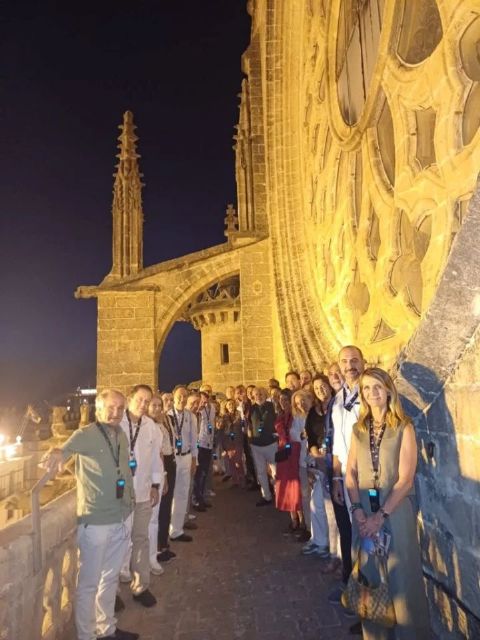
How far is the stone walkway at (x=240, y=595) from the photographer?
3066mm

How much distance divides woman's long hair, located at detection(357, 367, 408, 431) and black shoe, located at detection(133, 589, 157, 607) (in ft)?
7.51

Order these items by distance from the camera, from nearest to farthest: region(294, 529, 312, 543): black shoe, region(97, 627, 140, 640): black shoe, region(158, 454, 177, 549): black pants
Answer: region(97, 627, 140, 640): black shoe, region(158, 454, 177, 549): black pants, region(294, 529, 312, 543): black shoe

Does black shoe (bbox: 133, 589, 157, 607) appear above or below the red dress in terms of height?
below

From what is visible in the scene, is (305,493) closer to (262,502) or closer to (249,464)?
(262,502)

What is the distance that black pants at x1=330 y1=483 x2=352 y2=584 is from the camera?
347cm

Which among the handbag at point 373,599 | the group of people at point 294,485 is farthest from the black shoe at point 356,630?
the handbag at point 373,599

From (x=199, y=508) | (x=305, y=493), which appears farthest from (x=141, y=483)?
(x=199, y=508)

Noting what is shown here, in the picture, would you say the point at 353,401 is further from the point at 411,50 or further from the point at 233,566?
the point at 411,50

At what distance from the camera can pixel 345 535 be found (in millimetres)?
3545

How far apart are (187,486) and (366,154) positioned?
4596 millimetres

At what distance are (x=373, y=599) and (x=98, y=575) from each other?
1671 millimetres

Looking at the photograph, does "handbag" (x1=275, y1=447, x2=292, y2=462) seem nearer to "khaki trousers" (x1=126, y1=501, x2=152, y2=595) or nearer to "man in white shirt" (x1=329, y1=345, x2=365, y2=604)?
"man in white shirt" (x1=329, y1=345, x2=365, y2=604)

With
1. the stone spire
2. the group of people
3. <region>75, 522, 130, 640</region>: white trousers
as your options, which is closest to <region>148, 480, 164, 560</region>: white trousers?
the group of people

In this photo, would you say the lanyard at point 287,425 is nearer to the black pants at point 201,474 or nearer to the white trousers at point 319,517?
the white trousers at point 319,517
